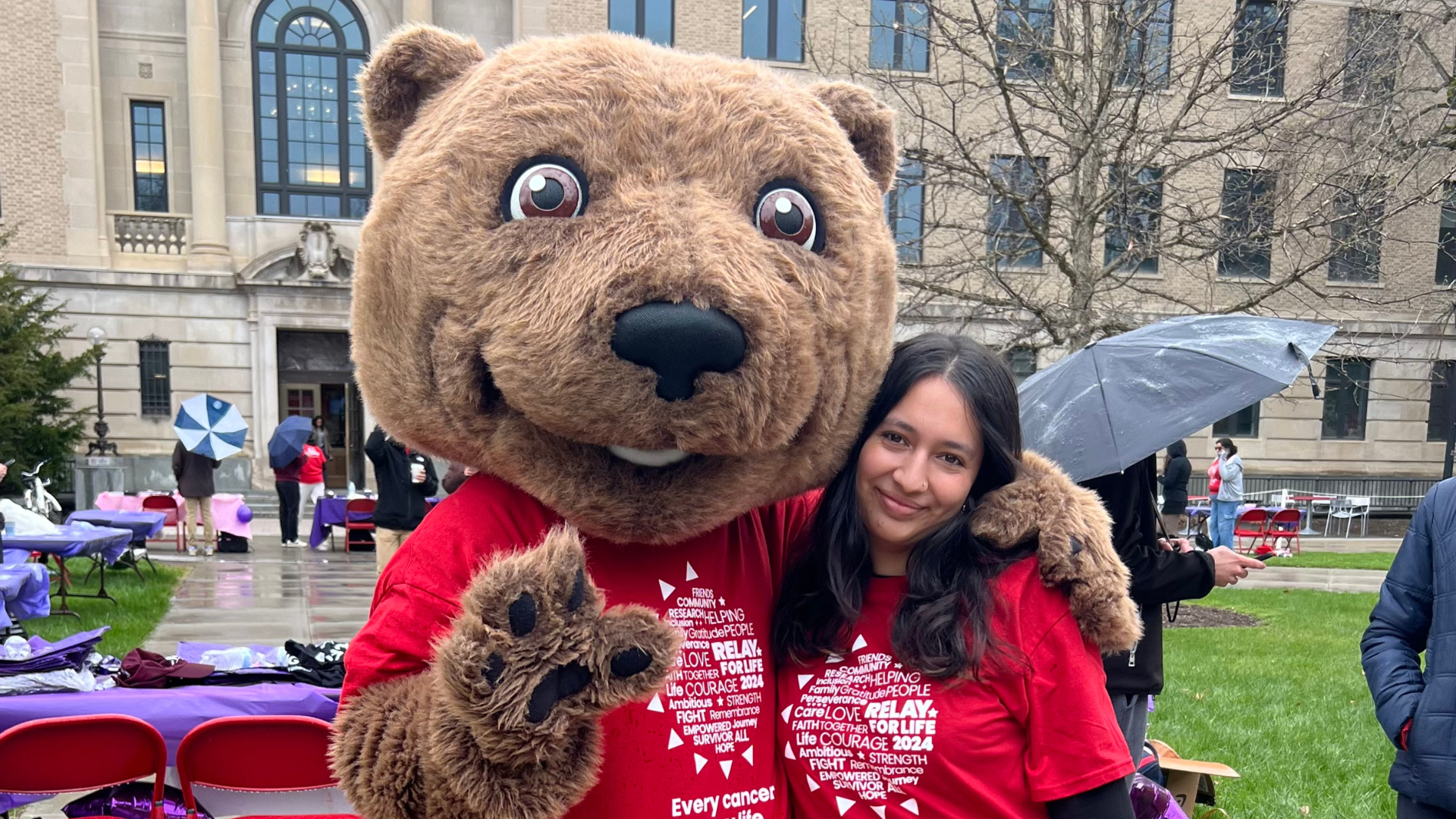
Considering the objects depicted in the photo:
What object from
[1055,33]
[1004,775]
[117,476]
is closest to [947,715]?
[1004,775]

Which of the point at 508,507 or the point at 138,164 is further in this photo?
the point at 138,164

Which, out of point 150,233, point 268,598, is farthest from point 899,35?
point 150,233

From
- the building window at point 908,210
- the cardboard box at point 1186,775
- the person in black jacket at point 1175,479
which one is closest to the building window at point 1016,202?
the building window at point 908,210

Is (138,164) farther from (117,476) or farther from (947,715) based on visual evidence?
(947,715)

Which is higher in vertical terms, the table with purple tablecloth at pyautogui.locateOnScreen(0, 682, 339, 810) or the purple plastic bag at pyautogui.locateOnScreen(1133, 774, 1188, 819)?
the purple plastic bag at pyautogui.locateOnScreen(1133, 774, 1188, 819)

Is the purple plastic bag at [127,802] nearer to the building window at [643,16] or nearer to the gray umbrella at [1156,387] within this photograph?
the gray umbrella at [1156,387]

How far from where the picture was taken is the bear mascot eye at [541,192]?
1666 mm

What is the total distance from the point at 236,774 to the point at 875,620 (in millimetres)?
2710

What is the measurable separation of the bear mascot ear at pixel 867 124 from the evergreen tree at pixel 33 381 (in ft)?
59.1

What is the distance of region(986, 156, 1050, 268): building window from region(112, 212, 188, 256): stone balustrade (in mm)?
16452

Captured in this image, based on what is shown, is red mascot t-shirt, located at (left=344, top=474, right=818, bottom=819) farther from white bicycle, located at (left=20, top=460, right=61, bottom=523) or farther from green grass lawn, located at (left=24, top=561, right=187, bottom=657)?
white bicycle, located at (left=20, top=460, right=61, bottom=523)

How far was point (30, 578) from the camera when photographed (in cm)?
696

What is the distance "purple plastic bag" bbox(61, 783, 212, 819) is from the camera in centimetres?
388

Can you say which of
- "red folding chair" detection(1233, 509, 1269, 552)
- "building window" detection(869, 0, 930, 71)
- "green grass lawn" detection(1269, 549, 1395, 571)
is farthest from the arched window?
"green grass lawn" detection(1269, 549, 1395, 571)
